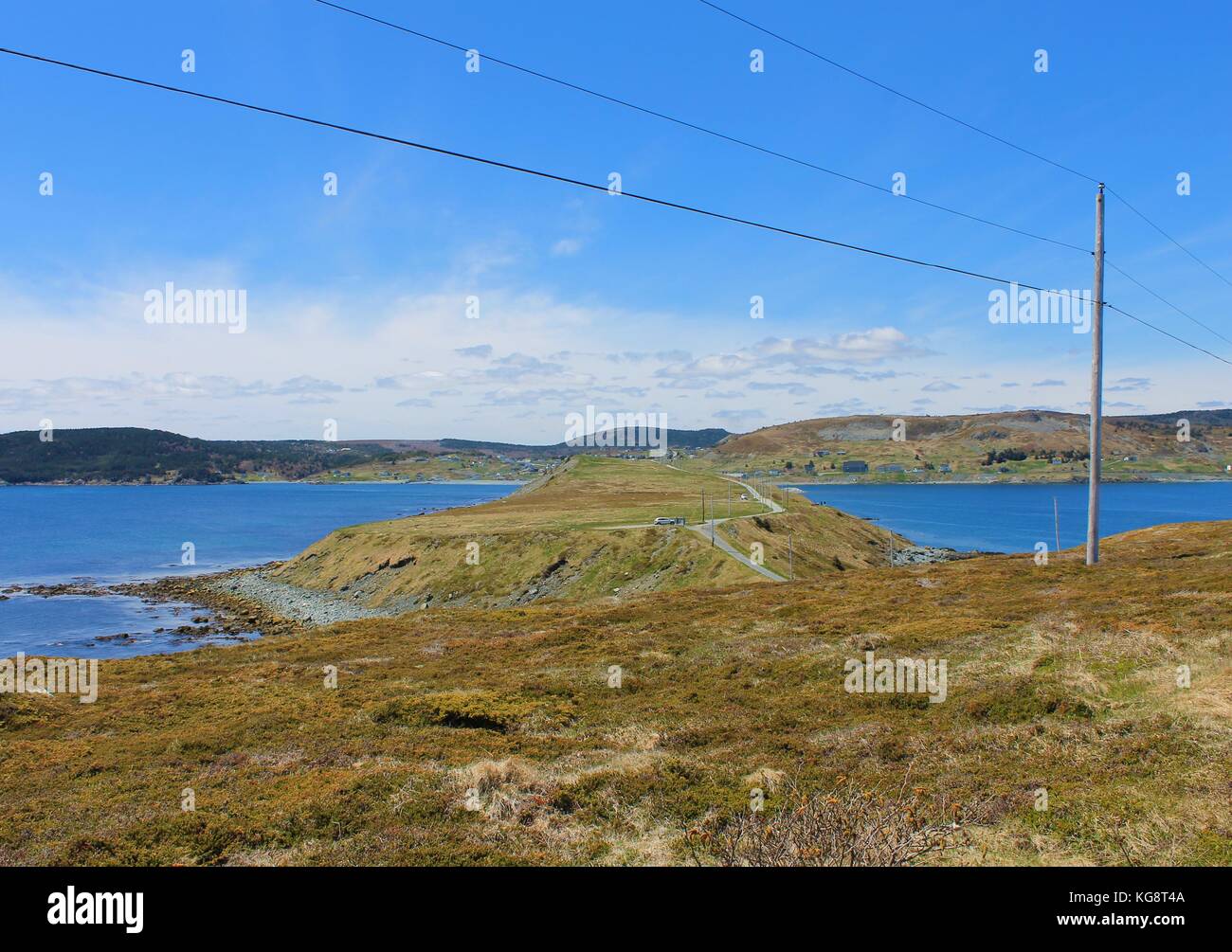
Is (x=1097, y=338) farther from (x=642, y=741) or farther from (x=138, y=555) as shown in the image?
(x=138, y=555)

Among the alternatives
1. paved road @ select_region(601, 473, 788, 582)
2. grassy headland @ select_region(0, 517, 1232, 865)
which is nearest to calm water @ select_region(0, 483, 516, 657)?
grassy headland @ select_region(0, 517, 1232, 865)

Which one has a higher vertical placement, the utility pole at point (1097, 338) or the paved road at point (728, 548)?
the utility pole at point (1097, 338)

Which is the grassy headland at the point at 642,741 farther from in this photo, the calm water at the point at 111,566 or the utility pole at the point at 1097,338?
the calm water at the point at 111,566

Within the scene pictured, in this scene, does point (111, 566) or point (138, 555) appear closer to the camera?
point (111, 566)

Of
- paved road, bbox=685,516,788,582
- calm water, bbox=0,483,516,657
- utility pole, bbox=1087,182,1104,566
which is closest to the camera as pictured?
utility pole, bbox=1087,182,1104,566

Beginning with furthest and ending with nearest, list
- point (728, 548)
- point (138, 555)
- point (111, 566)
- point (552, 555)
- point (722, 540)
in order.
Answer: point (138, 555) → point (111, 566) → point (552, 555) → point (722, 540) → point (728, 548)

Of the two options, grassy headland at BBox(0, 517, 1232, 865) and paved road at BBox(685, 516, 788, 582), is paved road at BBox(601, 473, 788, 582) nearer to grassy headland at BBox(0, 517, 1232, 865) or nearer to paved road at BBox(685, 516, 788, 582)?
paved road at BBox(685, 516, 788, 582)

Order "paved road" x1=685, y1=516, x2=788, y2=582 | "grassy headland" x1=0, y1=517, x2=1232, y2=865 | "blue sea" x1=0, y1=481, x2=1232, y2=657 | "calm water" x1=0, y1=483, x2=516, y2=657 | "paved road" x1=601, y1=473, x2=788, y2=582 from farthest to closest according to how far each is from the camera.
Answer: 1. "paved road" x1=601, y1=473, x2=788, y2=582
2. "paved road" x1=685, y1=516, x2=788, y2=582
3. "blue sea" x1=0, y1=481, x2=1232, y2=657
4. "calm water" x1=0, y1=483, x2=516, y2=657
5. "grassy headland" x1=0, y1=517, x2=1232, y2=865

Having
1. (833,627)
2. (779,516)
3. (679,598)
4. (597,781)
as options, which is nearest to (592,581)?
(679,598)

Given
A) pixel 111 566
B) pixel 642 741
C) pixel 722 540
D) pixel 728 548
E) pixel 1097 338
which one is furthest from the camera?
→ pixel 111 566

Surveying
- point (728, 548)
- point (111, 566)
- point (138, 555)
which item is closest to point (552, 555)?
point (728, 548)

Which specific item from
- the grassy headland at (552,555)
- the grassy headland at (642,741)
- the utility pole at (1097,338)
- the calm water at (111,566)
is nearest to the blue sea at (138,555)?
the calm water at (111,566)

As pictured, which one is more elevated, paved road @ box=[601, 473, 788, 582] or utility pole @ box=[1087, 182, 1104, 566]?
utility pole @ box=[1087, 182, 1104, 566]
